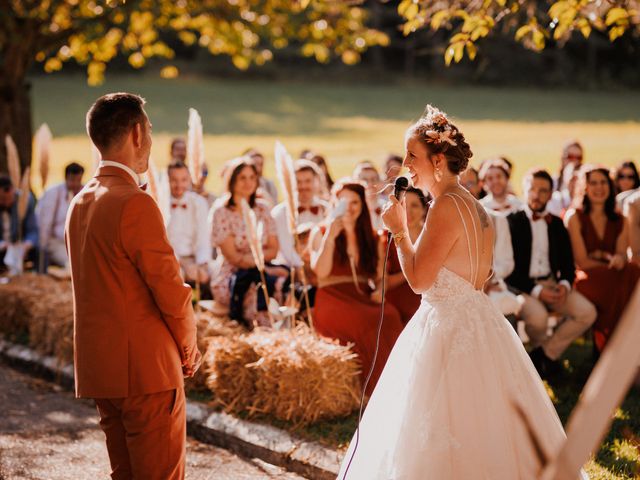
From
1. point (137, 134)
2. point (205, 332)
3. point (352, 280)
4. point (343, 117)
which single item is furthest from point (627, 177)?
point (343, 117)

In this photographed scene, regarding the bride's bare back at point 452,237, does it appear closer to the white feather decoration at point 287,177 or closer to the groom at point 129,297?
the groom at point 129,297

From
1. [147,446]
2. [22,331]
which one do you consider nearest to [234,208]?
[22,331]

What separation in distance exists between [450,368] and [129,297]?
143 cm

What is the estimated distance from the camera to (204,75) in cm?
5109

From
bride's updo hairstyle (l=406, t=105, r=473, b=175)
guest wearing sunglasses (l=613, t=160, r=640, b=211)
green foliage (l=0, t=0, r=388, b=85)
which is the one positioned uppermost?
green foliage (l=0, t=0, r=388, b=85)

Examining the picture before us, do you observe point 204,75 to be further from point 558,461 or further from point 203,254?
point 558,461

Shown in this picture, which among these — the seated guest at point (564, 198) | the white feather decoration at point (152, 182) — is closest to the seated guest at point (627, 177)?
the seated guest at point (564, 198)

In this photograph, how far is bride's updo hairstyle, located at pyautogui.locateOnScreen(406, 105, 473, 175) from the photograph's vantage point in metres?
3.90

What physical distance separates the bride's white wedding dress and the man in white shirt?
4884 mm

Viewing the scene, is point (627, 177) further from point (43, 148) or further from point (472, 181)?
point (43, 148)

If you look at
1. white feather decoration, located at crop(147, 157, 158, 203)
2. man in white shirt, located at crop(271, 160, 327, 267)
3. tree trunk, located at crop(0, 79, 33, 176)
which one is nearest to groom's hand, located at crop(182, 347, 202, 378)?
white feather decoration, located at crop(147, 157, 158, 203)

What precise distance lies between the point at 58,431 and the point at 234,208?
2779 millimetres

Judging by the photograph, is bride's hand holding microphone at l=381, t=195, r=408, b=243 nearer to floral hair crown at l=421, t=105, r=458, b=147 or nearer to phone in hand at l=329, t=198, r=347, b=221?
floral hair crown at l=421, t=105, r=458, b=147

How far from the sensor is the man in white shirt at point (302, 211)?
352 inches
